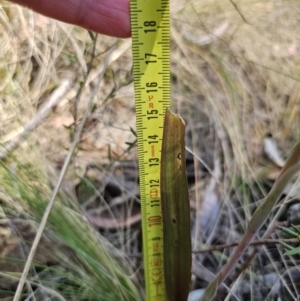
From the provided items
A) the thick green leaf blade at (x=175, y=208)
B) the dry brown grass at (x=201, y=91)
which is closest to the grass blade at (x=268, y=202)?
the thick green leaf blade at (x=175, y=208)

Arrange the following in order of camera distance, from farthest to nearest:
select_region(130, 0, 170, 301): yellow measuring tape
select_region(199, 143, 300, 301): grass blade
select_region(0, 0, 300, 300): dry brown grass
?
1. select_region(0, 0, 300, 300): dry brown grass
2. select_region(130, 0, 170, 301): yellow measuring tape
3. select_region(199, 143, 300, 301): grass blade

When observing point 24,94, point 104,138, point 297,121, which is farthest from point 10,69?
point 297,121

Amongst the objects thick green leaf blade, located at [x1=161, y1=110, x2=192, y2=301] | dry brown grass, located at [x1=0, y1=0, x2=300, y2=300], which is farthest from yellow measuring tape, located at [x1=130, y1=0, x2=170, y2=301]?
dry brown grass, located at [x1=0, y1=0, x2=300, y2=300]

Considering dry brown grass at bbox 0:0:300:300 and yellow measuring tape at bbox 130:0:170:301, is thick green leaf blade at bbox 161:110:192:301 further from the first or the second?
dry brown grass at bbox 0:0:300:300

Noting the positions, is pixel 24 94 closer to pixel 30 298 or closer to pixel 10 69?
pixel 10 69

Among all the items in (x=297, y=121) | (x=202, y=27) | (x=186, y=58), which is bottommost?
(x=297, y=121)

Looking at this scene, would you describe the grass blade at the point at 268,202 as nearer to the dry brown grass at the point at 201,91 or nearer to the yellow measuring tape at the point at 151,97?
the yellow measuring tape at the point at 151,97

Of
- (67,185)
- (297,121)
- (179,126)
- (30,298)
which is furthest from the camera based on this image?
(297,121)
